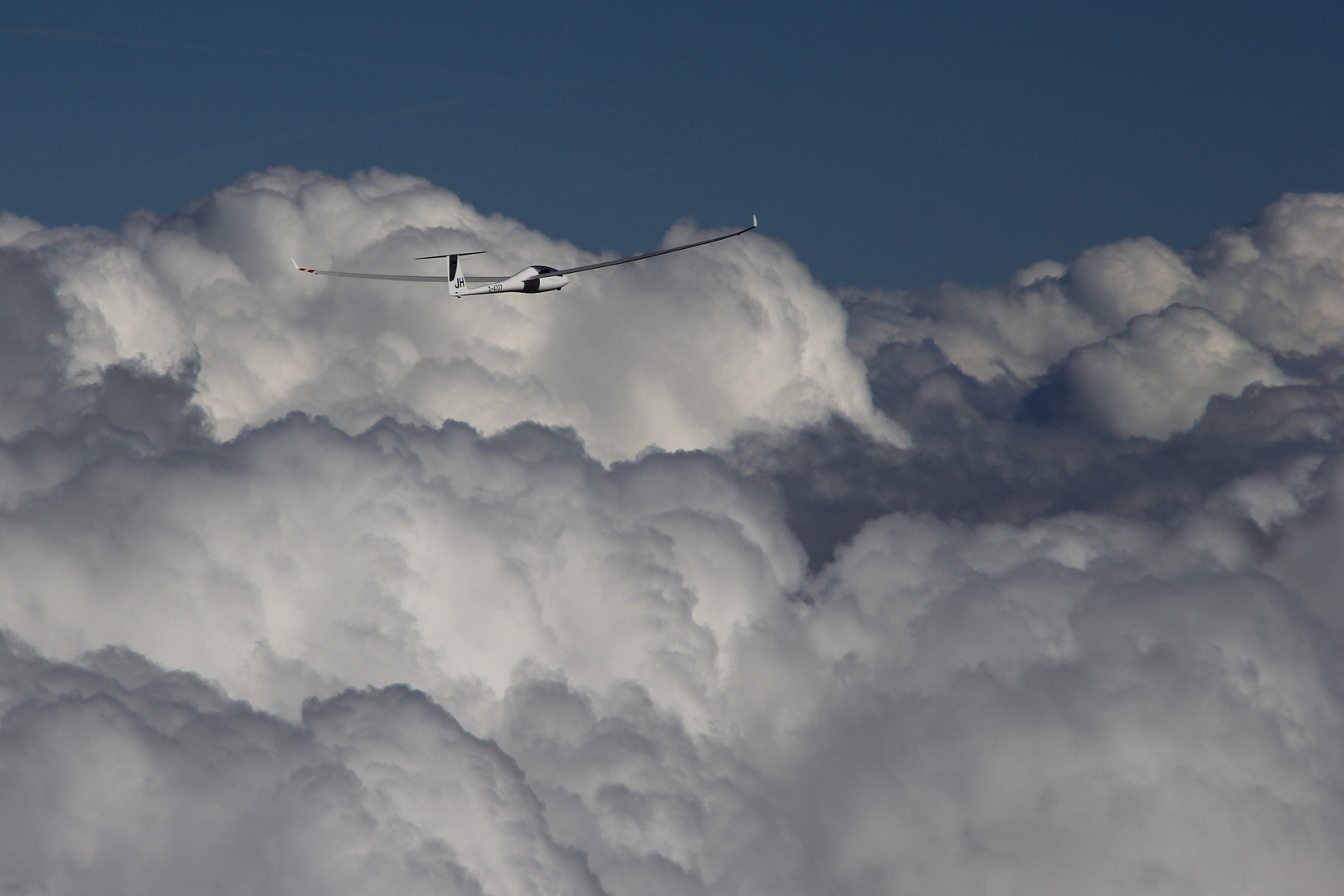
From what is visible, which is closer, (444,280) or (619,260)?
(619,260)

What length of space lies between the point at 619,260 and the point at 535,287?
42.3 ft

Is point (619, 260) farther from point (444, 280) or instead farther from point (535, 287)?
point (444, 280)

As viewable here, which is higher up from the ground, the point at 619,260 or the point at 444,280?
the point at 619,260

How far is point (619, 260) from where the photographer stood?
6481 inches

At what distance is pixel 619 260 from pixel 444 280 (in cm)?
3429

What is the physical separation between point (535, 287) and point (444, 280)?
2304 centimetres

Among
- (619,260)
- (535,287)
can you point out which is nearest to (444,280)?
(535,287)

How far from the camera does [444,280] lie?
185 m

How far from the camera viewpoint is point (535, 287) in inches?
6629

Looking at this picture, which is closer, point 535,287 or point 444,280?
point 535,287
